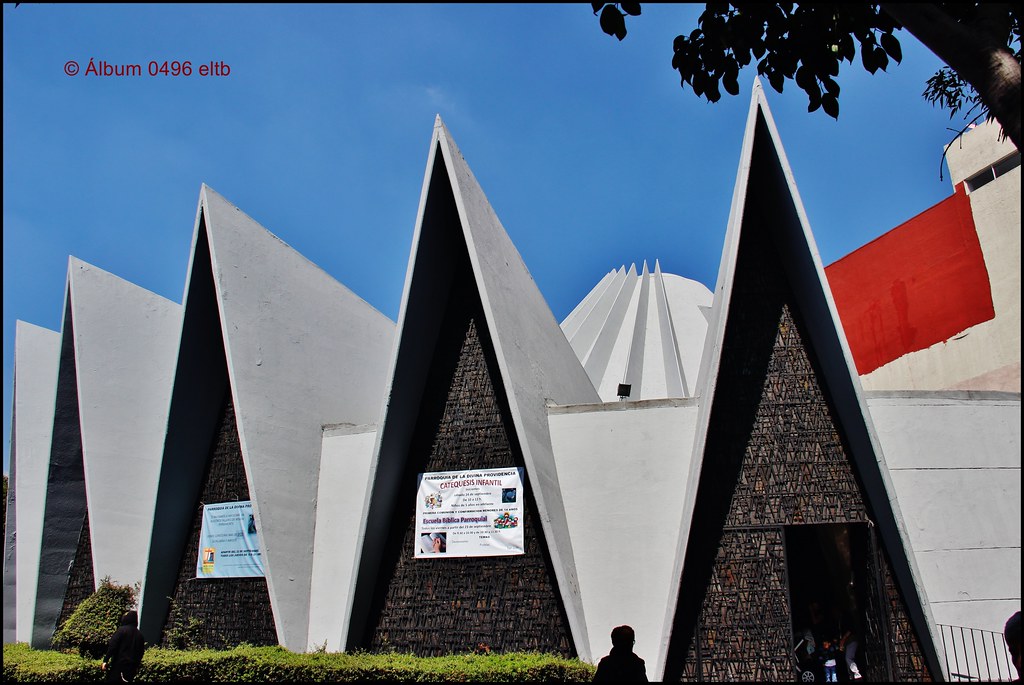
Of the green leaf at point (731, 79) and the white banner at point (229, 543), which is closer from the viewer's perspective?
the green leaf at point (731, 79)

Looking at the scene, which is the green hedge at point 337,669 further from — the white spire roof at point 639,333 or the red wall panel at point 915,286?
the red wall panel at point 915,286

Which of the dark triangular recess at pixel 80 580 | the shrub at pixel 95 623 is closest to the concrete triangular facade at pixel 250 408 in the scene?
the shrub at pixel 95 623

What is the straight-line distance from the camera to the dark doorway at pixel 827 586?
11.4 meters

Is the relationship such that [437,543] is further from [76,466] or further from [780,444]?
[76,466]

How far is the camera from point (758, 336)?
12344 millimetres

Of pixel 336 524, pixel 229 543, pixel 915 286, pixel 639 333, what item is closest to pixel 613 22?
pixel 336 524

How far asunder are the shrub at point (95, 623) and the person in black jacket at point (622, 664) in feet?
35.1

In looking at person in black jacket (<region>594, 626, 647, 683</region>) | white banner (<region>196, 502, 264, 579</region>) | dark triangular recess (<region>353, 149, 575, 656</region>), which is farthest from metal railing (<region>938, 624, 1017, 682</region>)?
white banner (<region>196, 502, 264, 579</region>)

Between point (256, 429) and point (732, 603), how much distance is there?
26.9 ft

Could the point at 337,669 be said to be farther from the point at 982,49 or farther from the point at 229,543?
the point at 982,49

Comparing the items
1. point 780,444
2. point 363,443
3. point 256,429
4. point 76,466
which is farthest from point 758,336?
point 76,466

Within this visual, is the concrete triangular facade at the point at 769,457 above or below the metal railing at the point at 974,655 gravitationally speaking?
above

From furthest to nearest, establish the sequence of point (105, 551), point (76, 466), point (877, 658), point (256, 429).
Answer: point (76, 466)
point (105, 551)
point (256, 429)
point (877, 658)

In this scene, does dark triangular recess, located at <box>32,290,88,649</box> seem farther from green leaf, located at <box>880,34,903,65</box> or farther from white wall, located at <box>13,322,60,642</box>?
green leaf, located at <box>880,34,903,65</box>
